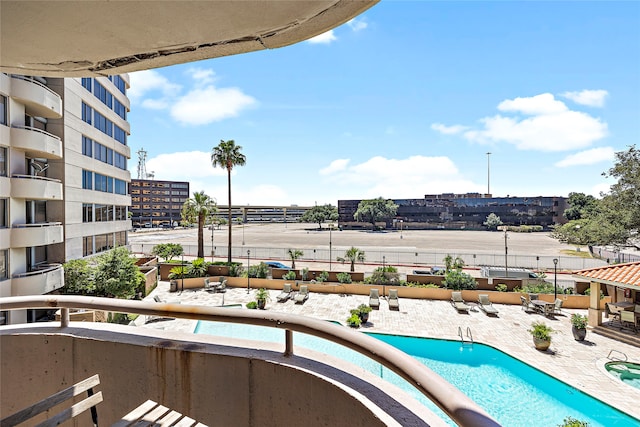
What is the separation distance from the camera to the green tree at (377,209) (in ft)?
320

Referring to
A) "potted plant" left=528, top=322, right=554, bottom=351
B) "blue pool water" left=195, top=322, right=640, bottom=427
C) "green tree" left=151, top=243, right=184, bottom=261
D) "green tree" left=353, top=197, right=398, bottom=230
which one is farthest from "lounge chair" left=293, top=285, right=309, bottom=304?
"green tree" left=353, top=197, right=398, bottom=230

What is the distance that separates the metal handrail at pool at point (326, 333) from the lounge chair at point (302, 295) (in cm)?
1772

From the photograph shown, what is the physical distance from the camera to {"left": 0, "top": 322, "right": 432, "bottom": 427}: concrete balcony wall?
87.3 inches

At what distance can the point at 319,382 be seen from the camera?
2.33 meters

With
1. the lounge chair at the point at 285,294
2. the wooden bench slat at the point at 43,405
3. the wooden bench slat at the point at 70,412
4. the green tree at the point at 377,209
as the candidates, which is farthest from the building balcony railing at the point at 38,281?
the green tree at the point at 377,209

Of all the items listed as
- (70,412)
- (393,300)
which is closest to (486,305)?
(393,300)

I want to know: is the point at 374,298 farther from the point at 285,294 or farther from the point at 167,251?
the point at 167,251

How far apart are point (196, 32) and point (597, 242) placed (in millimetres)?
34693

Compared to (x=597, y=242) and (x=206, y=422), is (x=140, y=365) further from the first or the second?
(x=597, y=242)

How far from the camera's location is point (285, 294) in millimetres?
A: 22281

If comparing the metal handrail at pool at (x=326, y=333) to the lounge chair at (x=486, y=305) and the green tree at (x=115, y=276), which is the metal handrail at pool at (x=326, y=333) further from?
the lounge chair at (x=486, y=305)

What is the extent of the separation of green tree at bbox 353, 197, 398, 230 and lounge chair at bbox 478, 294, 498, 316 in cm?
7774

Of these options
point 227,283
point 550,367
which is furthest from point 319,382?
point 227,283

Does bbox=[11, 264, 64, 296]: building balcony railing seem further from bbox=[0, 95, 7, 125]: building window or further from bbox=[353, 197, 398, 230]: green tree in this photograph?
bbox=[353, 197, 398, 230]: green tree
